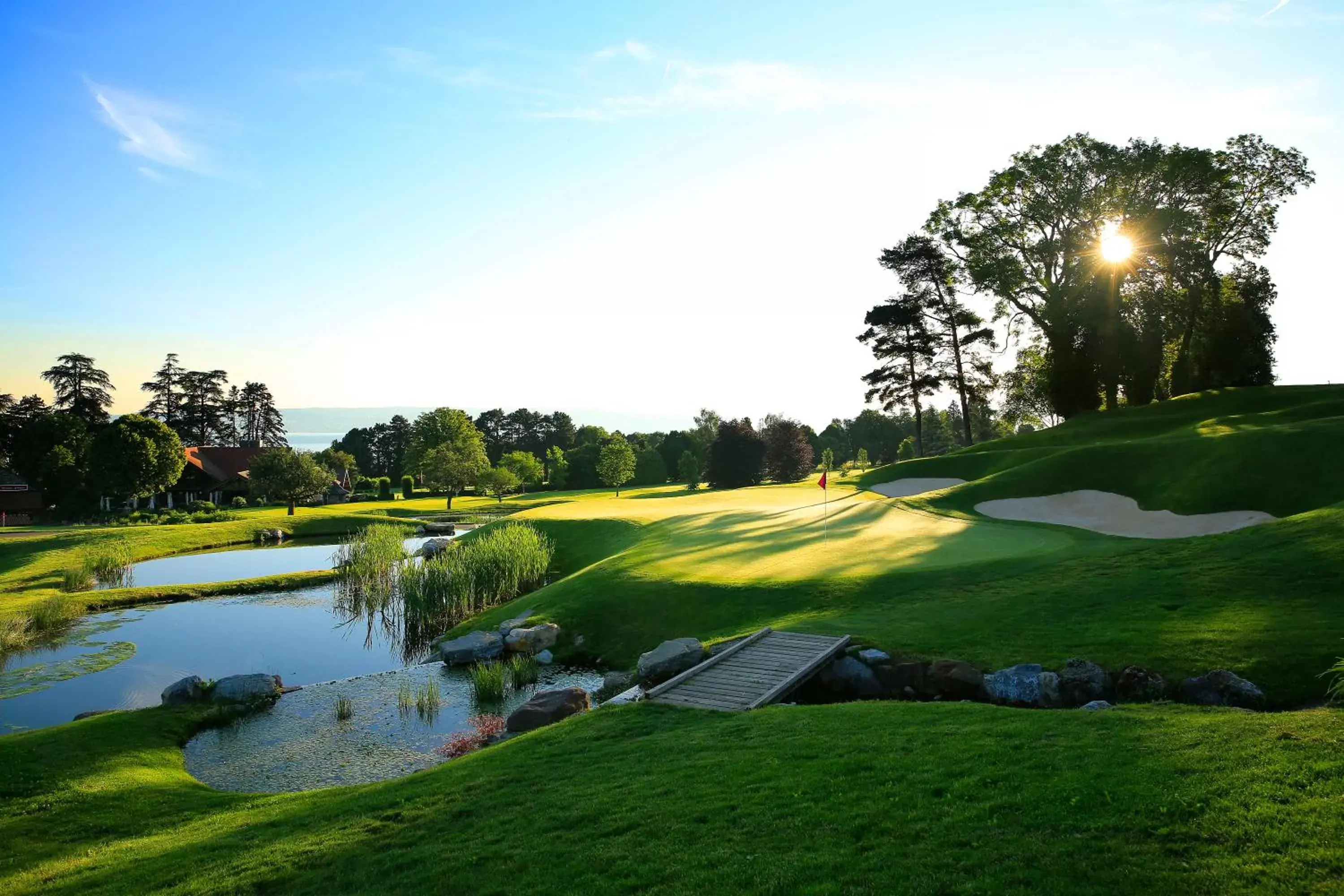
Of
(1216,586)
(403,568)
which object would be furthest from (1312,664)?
(403,568)

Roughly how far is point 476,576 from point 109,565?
1893 centimetres

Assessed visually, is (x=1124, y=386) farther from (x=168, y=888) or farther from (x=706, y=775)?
(x=168, y=888)

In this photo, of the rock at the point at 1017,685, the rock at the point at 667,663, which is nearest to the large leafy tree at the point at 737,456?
the rock at the point at 667,663

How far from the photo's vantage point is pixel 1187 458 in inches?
1032

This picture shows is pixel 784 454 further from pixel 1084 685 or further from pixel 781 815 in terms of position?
pixel 781 815

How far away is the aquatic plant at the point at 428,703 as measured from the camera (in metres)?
15.6

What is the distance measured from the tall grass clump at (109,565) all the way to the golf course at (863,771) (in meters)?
21.6

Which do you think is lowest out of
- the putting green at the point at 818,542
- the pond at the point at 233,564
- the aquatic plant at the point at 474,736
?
the aquatic plant at the point at 474,736

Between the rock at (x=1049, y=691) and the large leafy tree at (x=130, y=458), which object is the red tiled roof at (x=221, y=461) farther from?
the rock at (x=1049, y=691)

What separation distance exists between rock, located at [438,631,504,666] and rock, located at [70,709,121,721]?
6.99 meters

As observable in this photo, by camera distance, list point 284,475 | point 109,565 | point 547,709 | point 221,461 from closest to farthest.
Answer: point 547,709 < point 109,565 < point 284,475 < point 221,461

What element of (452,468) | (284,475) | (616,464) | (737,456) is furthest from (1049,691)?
(284,475)

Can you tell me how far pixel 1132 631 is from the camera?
41.8 ft

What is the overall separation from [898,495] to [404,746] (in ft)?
93.7
